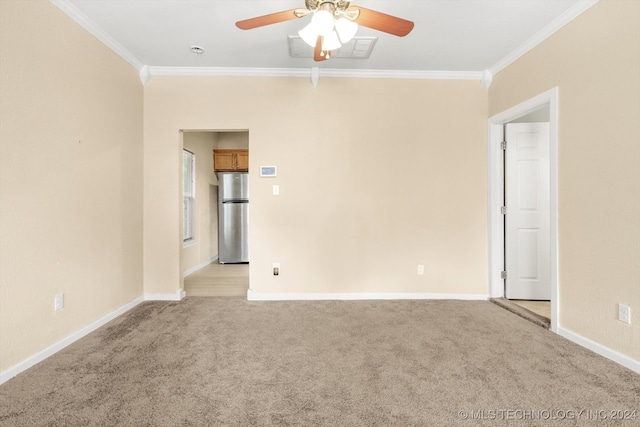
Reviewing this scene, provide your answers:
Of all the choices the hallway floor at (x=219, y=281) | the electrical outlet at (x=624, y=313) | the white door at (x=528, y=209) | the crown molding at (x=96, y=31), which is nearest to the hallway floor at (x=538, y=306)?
the white door at (x=528, y=209)

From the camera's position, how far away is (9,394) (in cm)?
170

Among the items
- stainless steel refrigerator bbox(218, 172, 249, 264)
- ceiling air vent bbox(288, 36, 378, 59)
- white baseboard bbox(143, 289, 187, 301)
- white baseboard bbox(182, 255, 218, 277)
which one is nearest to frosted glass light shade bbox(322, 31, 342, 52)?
ceiling air vent bbox(288, 36, 378, 59)

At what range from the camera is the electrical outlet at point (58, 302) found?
222 centimetres

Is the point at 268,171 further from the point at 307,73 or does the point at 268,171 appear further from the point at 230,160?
the point at 230,160

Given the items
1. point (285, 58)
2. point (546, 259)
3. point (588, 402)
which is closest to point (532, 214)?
point (546, 259)

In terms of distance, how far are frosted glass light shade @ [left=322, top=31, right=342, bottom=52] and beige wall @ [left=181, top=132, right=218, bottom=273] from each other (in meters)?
3.60

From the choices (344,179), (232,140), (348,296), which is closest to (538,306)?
(348,296)

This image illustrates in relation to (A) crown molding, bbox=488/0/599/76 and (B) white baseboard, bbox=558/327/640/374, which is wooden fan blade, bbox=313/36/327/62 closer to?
(A) crown molding, bbox=488/0/599/76

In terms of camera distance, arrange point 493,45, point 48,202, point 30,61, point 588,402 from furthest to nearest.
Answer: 1. point 493,45
2. point 48,202
3. point 30,61
4. point 588,402

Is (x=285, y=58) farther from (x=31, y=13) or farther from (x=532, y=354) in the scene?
(x=532, y=354)

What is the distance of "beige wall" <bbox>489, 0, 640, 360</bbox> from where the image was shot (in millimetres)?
1976

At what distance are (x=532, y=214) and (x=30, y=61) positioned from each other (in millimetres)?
4749

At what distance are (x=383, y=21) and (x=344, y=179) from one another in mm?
1936

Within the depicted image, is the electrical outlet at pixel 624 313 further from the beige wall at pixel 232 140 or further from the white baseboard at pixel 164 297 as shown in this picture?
the beige wall at pixel 232 140
